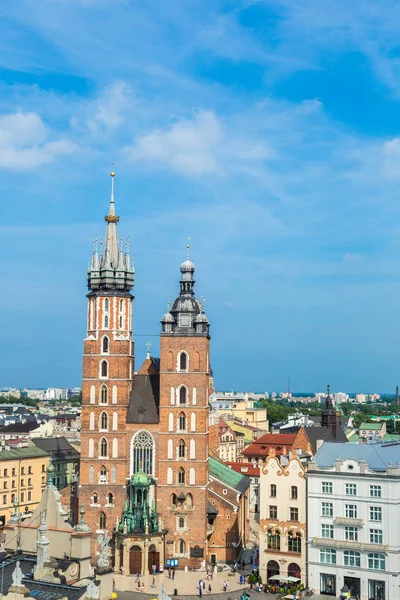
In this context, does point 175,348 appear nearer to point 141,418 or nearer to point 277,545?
point 141,418

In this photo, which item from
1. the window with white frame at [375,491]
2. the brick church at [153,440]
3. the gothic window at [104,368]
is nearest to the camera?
the window with white frame at [375,491]

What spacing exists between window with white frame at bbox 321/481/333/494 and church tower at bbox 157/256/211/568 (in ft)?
53.3

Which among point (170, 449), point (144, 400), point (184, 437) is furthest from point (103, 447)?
point (184, 437)

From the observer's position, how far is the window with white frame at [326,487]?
67.6 m

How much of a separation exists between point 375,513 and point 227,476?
28448mm

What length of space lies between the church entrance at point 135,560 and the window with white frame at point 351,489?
22.5 m

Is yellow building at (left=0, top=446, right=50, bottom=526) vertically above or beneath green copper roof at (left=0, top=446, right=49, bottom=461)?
beneath

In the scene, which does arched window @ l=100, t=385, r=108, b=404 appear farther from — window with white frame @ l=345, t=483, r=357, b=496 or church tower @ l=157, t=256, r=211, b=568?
window with white frame @ l=345, t=483, r=357, b=496

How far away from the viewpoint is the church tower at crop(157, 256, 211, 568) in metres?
80.2

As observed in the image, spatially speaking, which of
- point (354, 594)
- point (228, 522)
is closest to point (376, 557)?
point (354, 594)

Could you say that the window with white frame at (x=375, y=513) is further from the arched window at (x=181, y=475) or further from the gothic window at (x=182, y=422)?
the gothic window at (x=182, y=422)

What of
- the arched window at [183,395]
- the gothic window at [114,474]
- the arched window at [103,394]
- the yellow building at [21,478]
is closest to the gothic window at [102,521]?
the gothic window at [114,474]

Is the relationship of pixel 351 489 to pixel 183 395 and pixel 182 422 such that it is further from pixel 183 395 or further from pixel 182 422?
pixel 183 395

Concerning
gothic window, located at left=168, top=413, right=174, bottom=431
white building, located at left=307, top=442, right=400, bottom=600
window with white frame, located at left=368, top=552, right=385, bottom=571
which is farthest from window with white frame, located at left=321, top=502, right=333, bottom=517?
gothic window, located at left=168, top=413, right=174, bottom=431
